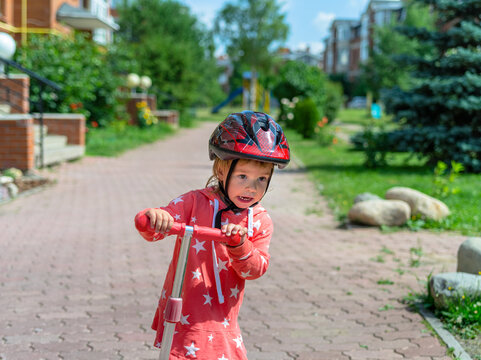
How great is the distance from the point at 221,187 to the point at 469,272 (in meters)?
3.12

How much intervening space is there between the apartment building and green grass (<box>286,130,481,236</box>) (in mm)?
59721

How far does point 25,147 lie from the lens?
10758 millimetres

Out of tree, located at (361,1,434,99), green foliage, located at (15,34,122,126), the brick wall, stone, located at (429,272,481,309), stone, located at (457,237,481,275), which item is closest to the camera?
stone, located at (429,272,481,309)

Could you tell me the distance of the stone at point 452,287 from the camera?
427 centimetres

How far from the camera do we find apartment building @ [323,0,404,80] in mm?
74250

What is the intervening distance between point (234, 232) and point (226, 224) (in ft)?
0.98

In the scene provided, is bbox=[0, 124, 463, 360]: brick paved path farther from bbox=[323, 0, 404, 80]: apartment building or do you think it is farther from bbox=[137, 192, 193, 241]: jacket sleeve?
bbox=[323, 0, 404, 80]: apartment building

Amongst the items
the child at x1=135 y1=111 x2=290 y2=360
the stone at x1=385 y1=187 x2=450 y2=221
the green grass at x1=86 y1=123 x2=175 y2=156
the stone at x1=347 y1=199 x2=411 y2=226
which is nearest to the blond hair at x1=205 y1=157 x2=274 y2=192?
the child at x1=135 y1=111 x2=290 y2=360

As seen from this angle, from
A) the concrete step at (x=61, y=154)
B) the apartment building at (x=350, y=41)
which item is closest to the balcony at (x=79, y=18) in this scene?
the concrete step at (x=61, y=154)

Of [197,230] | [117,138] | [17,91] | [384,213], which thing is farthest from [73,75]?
[197,230]

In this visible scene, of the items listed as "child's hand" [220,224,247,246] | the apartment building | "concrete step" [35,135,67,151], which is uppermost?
the apartment building

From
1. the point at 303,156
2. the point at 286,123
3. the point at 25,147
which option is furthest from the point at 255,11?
the point at 25,147

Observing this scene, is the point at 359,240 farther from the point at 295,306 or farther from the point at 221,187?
A: the point at 221,187

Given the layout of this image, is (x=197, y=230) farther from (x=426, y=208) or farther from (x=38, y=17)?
(x=38, y=17)
